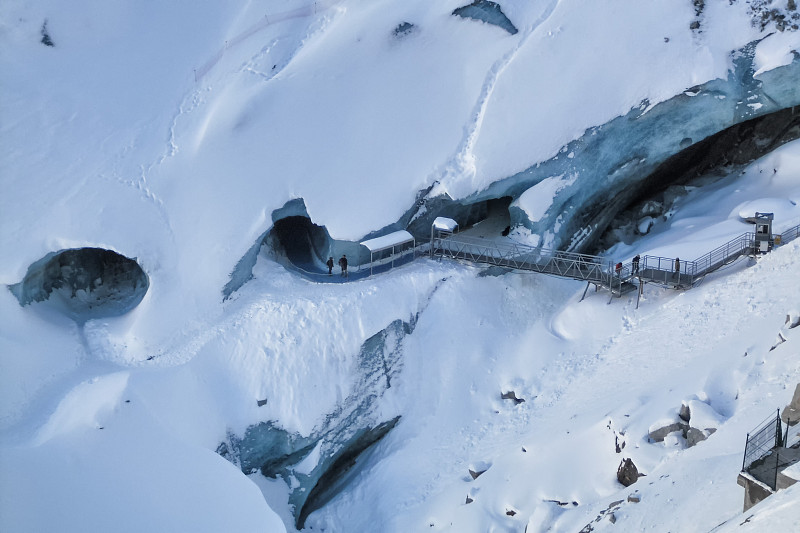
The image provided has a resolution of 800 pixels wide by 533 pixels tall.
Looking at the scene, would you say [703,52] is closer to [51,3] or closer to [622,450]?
[622,450]

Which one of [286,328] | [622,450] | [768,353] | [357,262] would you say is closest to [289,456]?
[286,328]

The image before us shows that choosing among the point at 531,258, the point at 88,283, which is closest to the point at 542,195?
the point at 531,258

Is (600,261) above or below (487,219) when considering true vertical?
A: below

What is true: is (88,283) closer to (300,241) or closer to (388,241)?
(300,241)

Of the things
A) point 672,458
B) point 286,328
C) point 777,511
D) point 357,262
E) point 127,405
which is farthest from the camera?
point 357,262

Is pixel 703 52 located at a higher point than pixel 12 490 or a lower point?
higher

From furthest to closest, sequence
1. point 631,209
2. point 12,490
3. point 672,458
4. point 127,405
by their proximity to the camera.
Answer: point 631,209 → point 127,405 → point 12,490 → point 672,458

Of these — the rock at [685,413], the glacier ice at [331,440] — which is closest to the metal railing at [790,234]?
the rock at [685,413]
